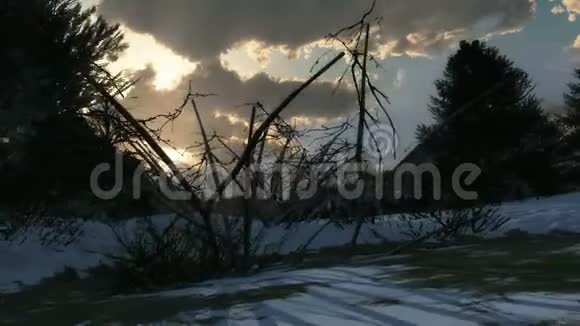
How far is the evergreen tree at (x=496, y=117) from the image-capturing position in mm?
25500

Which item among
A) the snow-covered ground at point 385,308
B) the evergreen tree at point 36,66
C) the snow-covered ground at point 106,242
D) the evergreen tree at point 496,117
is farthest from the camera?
the evergreen tree at point 496,117

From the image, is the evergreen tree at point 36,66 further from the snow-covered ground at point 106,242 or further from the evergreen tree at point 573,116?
the evergreen tree at point 573,116

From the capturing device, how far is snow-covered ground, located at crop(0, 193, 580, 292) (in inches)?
364

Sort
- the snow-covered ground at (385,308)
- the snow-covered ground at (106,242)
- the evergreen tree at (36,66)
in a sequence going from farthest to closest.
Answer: the evergreen tree at (36,66) → the snow-covered ground at (106,242) → the snow-covered ground at (385,308)

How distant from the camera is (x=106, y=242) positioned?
12617 mm

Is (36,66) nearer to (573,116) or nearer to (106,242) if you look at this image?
(106,242)

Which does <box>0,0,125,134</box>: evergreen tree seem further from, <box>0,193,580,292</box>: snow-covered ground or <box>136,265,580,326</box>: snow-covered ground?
<box>136,265,580,326</box>: snow-covered ground

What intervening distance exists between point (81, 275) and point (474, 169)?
36.1 ft

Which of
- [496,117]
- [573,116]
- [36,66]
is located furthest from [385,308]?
[573,116]

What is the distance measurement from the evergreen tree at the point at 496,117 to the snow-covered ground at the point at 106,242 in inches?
507

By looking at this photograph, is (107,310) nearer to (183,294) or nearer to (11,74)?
(183,294)

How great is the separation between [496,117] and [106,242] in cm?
1902

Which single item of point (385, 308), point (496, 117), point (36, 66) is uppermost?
point (496, 117)

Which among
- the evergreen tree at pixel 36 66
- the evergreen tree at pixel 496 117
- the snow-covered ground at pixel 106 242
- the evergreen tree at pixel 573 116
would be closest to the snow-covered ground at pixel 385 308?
the snow-covered ground at pixel 106 242
